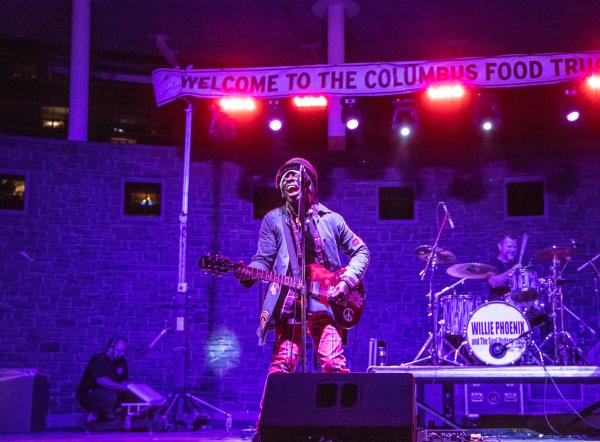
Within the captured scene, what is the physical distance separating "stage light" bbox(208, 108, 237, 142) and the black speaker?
792 centimetres

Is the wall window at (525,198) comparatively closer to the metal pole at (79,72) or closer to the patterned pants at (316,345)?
the metal pole at (79,72)

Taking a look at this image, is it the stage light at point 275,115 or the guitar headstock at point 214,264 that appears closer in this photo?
the guitar headstock at point 214,264

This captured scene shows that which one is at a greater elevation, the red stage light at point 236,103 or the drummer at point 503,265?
the red stage light at point 236,103

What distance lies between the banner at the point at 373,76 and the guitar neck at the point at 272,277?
235 inches

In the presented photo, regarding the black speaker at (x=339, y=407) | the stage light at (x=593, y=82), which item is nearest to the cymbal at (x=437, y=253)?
the stage light at (x=593, y=82)

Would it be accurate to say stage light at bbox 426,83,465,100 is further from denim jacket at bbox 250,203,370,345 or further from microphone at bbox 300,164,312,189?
microphone at bbox 300,164,312,189

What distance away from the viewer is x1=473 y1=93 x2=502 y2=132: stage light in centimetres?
1084

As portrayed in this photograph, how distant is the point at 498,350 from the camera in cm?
797

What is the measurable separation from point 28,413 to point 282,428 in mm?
4824

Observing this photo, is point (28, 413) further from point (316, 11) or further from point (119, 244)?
point (316, 11)

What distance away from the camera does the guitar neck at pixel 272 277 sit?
4.75m

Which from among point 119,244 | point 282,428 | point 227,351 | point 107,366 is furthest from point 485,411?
point 282,428

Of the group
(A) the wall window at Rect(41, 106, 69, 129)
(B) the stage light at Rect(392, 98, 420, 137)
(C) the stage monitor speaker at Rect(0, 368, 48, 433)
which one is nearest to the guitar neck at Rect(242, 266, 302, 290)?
(C) the stage monitor speaker at Rect(0, 368, 48, 433)

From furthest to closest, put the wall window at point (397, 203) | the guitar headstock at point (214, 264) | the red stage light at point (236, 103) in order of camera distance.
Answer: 1. the wall window at point (397, 203)
2. the red stage light at point (236, 103)
3. the guitar headstock at point (214, 264)
